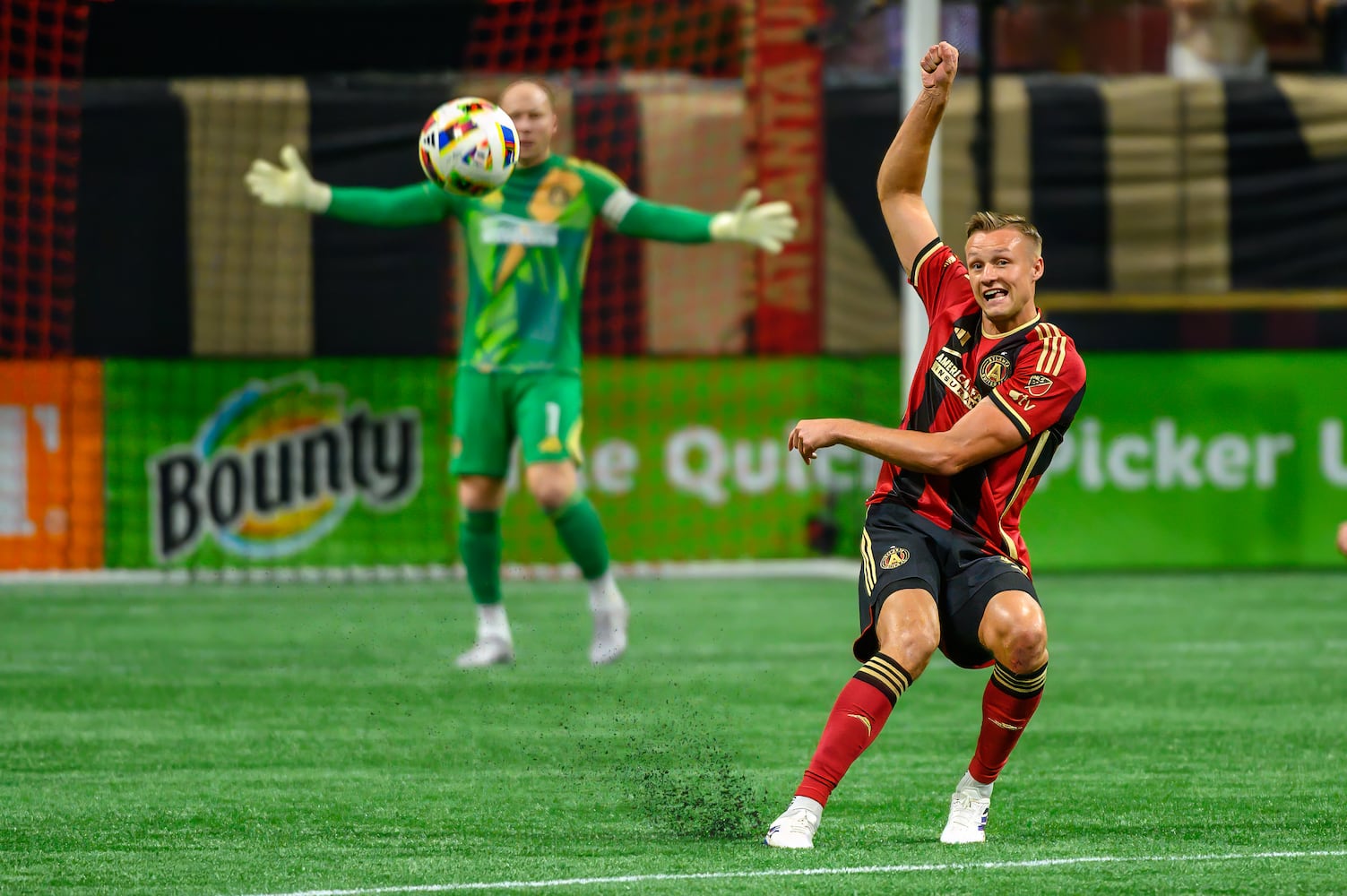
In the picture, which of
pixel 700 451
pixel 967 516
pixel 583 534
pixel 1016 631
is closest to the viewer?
pixel 1016 631

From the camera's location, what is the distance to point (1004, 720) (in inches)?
184

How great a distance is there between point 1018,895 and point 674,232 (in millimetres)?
4681

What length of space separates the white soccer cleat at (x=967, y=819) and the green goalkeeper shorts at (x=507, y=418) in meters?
3.52

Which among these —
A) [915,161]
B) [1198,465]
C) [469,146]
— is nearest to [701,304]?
[1198,465]

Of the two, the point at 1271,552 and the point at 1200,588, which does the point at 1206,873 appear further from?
the point at 1271,552

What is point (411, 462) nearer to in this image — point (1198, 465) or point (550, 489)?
point (550, 489)

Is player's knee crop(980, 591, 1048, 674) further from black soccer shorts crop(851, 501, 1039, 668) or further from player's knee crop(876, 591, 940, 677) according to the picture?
player's knee crop(876, 591, 940, 677)

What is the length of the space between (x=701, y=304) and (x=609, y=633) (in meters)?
4.55

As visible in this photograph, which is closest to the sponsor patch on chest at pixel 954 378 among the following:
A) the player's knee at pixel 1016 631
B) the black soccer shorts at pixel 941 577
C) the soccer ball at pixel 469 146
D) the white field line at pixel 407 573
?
the black soccer shorts at pixel 941 577

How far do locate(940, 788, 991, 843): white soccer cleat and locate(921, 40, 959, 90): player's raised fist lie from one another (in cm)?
180

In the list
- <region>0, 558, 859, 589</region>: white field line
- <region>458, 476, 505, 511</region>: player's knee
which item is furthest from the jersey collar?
<region>0, 558, 859, 589</region>: white field line

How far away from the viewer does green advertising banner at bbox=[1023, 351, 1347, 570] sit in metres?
11.9

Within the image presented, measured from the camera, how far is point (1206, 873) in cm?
420

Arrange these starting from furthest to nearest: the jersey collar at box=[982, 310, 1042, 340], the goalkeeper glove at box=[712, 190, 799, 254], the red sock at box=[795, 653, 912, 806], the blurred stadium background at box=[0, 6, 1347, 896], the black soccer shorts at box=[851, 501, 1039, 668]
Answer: the blurred stadium background at box=[0, 6, 1347, 896] < the goalkeeper glove at box=[712, 190, 799, 254] < the jersey collar at box=[982, 310, 1042, 340] < the black soccer shorts at box=[851, 501, 1039, 668] < the red sock at box=[795, 653, 912, 806]
